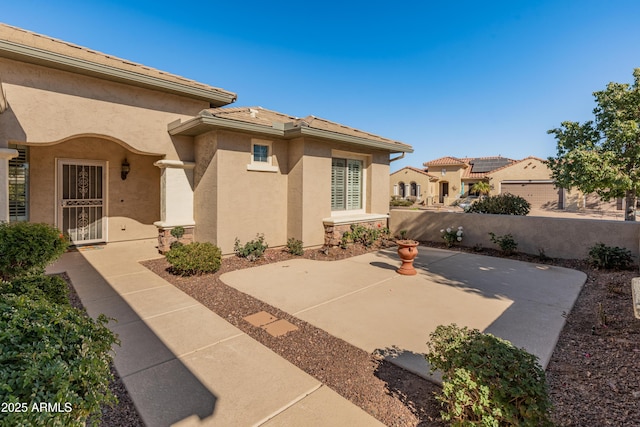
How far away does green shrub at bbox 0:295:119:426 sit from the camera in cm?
140

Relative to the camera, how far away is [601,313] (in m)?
4.44

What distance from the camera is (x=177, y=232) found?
8.62m

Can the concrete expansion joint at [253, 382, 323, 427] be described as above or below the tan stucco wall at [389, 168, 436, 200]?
below

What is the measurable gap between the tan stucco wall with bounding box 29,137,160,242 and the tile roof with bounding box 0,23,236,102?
278cm

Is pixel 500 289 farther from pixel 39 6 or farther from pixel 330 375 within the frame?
pixel 39 6

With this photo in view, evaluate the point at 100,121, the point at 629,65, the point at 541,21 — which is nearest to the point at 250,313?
the point at 100,121

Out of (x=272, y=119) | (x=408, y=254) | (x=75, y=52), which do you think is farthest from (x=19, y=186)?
(x=408, y=254)

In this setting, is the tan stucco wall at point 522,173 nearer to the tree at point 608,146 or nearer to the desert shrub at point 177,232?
the tree at point 608,146

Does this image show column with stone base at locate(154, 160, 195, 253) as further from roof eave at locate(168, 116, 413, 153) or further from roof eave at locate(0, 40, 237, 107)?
roof eave at locate(0, 40, 237, 107)

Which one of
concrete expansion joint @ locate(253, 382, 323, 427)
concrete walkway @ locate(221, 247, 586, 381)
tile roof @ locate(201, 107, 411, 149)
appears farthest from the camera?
tile roof @ locate(201, 107, 411, 149)

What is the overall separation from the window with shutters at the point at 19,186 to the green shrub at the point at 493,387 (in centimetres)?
1092

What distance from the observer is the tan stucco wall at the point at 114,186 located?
8.59m

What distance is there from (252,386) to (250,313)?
1.86 meters

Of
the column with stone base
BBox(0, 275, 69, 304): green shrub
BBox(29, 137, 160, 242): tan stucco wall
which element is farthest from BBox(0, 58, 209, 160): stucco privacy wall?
BBox(0, 275, 69, 304): green shrub
